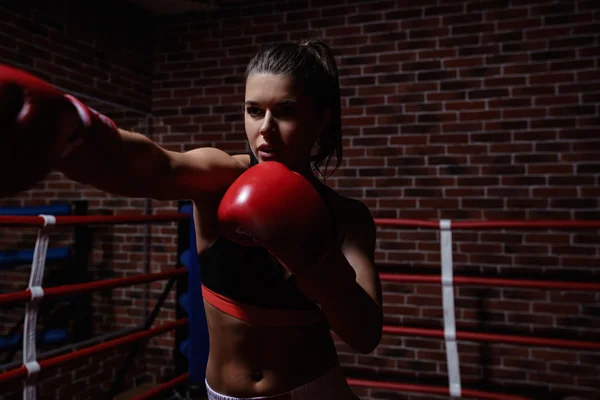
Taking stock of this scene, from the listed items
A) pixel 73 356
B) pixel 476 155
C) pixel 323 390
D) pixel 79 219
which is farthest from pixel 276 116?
pixel 476 155

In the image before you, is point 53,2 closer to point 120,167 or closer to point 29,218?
point 29,218

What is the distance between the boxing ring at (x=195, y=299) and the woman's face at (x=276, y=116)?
1.03m

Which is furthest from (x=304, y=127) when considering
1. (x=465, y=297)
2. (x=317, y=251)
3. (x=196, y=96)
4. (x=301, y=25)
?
(x=196, y=96)

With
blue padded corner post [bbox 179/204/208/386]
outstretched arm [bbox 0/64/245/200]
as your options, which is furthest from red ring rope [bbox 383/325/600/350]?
outstretched arm [bbox 0/64/245/200]

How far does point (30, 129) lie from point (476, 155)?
2.36 meters

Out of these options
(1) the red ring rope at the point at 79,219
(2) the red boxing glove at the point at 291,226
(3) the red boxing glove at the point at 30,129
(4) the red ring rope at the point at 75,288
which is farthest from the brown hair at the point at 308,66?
(4) the red ring rope at the point at 75,288

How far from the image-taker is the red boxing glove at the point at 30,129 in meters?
0.54

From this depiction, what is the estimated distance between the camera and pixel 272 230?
685 millimetres

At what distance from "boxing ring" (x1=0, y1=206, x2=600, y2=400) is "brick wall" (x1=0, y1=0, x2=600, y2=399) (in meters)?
0.37

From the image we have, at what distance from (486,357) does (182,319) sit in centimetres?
158

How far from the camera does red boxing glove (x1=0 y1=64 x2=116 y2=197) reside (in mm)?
537

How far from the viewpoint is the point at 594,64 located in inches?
93.7

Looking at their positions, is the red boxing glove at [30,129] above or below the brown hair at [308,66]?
below

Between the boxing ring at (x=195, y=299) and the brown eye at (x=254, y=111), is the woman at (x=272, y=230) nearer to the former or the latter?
the brown eye at (x=254, y=111)
